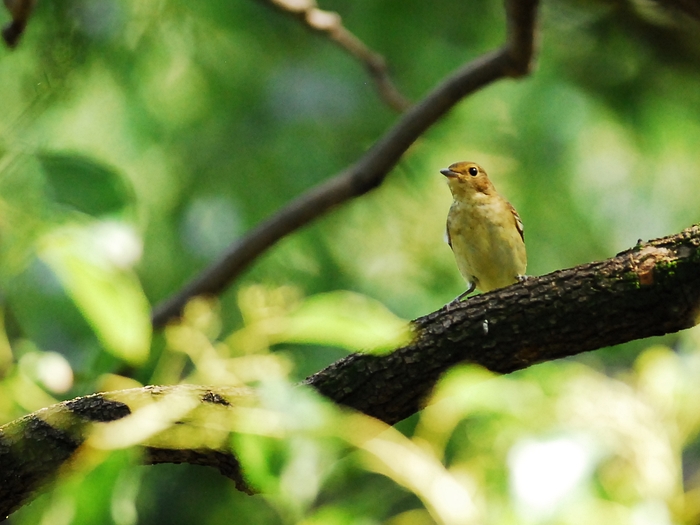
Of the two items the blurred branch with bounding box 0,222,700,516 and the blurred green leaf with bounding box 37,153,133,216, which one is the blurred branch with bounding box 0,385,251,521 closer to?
the blurred branch with bounding box 0,222,700,516

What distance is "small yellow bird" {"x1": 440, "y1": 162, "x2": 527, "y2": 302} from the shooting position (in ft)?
16.5

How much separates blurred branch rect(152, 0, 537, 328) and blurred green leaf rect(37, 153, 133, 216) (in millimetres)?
2505

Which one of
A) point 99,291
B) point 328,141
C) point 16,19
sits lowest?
point 328,141

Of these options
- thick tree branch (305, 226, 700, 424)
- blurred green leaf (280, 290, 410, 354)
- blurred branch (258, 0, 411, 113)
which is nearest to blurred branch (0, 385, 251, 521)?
thick tree branch (305, 226, 700, 424)

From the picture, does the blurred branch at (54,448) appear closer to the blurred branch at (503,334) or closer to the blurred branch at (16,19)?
the blurred branch at (503,334)

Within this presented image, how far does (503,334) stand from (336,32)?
2.93 metres

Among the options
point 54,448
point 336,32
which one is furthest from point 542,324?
point 336,32

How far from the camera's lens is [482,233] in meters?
Answer: 5.07

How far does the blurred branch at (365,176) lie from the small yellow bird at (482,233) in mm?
459

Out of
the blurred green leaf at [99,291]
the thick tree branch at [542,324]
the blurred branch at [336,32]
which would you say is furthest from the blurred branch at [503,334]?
the blurred branch at [336,32]

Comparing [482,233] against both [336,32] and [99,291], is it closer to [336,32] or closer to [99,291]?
[336,32]

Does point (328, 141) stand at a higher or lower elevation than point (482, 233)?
lower

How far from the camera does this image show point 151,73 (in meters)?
6.50

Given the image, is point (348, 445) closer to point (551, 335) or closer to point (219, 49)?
point (551, 335)
